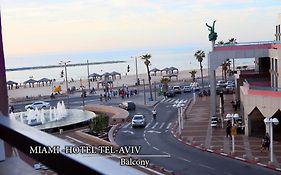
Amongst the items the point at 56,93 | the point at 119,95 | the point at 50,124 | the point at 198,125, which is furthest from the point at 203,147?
the point at 56,93

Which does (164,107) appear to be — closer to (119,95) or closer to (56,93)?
(119,95)

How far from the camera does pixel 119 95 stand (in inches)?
2121

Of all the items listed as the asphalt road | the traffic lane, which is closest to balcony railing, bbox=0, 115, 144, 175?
the asphalt road

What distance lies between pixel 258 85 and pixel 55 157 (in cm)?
2714

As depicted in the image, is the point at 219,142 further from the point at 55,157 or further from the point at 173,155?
the point at 55,157

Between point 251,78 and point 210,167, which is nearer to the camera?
point 210,167

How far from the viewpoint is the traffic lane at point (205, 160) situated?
16.5 metres

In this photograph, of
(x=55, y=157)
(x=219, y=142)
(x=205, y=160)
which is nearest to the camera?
(x=55, y=157)

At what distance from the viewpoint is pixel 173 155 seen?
19.6 metres

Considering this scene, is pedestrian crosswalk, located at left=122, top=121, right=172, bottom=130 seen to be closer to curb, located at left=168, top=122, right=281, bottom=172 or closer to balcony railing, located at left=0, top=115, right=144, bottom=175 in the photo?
curb, located at left=168, top=122, right=281, bottom=172

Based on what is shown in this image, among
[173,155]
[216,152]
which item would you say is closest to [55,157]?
[173,155]

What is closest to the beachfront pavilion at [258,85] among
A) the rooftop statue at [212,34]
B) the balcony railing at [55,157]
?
the rooftop statue at [212,34]

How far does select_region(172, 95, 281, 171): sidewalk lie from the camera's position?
60.2 feet

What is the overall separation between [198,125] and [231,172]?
37.3 ft
